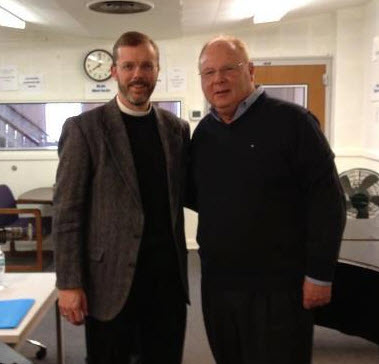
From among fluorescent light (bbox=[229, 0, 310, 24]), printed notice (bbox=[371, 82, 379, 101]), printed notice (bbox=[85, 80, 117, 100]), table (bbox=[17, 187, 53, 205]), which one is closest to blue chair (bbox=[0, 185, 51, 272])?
table (bbox=[17, 187, 53, 205])

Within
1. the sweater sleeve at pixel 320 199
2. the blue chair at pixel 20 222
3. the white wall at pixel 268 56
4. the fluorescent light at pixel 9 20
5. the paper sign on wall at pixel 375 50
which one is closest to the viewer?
the sweater sleeve at pixel 320 199

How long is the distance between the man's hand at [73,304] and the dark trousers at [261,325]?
44 cm

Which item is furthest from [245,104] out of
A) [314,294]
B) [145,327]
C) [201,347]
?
[201,347]

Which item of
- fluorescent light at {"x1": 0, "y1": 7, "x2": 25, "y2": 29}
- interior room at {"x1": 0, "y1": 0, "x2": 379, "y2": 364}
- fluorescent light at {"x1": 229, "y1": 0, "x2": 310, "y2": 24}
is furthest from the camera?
interior room at {"x1": 0, "y1": 0, "x2": 379, "y2": 364}

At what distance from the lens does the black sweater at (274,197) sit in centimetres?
159

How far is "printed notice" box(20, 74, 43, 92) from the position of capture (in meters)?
4.96

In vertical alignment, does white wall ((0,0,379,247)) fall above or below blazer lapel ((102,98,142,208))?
above

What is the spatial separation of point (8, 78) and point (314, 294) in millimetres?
4224

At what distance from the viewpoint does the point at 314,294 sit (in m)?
1.60

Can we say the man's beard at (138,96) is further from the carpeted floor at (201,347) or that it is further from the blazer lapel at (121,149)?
the carpeted floor at (201,347)

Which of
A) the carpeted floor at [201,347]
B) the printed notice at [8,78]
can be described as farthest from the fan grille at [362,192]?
the printed notice at [8,78]

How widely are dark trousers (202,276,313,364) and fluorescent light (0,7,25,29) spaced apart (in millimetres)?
2960

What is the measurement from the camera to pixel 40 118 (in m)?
5.11

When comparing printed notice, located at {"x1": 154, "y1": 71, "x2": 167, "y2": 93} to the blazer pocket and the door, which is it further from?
the blazer pocket
